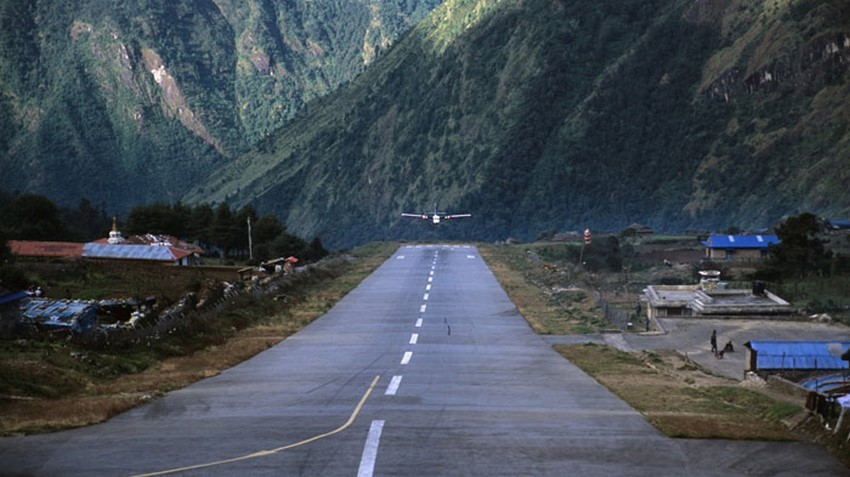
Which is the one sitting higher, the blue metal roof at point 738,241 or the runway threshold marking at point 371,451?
the blue metal roof at point 738,241

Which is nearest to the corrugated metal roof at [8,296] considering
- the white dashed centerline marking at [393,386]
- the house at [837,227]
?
the white dashed centerline marking at [393,386]

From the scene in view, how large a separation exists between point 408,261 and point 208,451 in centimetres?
7769

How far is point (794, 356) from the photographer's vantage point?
32.1 meters

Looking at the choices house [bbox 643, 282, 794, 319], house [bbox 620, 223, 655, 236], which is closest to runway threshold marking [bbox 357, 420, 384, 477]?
house [bbox 643, 282, 794, 319]

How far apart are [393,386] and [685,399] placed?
270 inches

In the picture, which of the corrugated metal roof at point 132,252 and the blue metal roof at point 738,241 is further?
the blue metal roof at point 738,241

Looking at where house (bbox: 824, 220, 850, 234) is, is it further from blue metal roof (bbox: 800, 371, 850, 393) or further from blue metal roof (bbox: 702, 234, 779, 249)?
blue metal roof (bbox: 800, 371, 850, 393)

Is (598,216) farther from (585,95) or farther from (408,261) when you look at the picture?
(408,261)

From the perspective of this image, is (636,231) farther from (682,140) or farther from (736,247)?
(682,140)

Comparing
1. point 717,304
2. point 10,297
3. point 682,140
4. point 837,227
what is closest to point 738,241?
point 837,227

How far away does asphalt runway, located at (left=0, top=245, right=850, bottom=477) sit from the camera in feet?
52.0

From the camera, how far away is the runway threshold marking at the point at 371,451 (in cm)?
1518

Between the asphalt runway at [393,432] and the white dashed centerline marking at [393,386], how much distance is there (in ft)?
0.09

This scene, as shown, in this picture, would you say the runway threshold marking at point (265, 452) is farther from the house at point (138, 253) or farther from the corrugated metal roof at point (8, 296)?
the house at point (138, 253)
